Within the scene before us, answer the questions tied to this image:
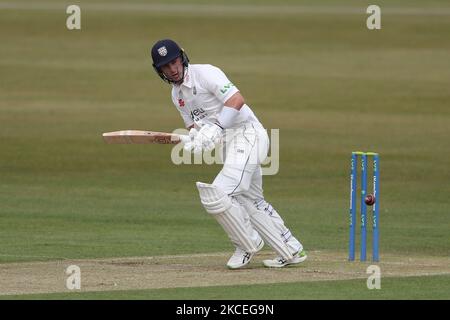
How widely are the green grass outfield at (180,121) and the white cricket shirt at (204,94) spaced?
169 centimetres

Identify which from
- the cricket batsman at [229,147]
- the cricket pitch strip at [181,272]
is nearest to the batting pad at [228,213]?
the cricket batsman at [229,147]

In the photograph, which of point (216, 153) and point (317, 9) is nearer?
point (216, 153)

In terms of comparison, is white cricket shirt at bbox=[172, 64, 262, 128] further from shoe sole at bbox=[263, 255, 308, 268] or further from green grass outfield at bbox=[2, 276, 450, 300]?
green grass outfield at bbox=[2, 276, 450, 300]

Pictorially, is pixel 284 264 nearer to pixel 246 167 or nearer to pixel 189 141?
pixel 246 167

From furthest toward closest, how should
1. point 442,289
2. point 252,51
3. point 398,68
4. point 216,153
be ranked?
point 252,51 → point 398,68 → point 216,153 → point 442,289

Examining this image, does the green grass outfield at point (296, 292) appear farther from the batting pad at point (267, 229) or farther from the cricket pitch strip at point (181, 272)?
the batting pad at point (267, 229)

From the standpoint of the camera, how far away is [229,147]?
10438mm

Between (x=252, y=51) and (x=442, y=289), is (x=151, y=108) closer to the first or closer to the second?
(x=252, y=51)

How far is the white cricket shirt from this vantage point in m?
10.2

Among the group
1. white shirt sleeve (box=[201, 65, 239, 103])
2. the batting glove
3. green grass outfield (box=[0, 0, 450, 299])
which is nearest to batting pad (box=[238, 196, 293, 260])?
the batting glove

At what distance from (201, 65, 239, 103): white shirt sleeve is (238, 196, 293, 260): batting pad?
0.89m
